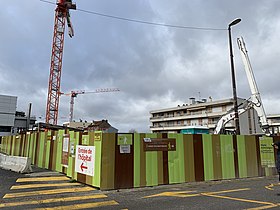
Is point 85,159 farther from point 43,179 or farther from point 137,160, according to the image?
point 43,179

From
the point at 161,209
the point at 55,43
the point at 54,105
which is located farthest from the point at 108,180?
the point at 55,43

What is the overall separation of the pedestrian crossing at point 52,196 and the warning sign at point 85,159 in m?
0.56

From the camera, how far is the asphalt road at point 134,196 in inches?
263

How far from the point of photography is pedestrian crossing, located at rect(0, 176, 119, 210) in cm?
675

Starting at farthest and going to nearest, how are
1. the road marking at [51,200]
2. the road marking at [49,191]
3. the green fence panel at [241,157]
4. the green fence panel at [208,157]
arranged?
the green fence panel at [241,157] → the green fence panel at [208,157] → the road marking at [49,191] → the road marking at [51,200]

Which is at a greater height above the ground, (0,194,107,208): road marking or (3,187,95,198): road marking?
(3,187,95,198): road marking

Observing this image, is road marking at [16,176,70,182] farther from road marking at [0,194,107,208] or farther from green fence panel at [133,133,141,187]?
road marking at [0,194,107,208]

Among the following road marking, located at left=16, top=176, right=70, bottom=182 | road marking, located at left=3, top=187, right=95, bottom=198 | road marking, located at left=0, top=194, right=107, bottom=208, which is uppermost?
road marking, located at left=16, top=176, right=70, bottom=182

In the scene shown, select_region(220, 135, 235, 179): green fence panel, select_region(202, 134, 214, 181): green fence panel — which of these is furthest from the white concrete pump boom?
select_region(202, 134, 214, 181): green fence panel

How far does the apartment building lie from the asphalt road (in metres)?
47.6

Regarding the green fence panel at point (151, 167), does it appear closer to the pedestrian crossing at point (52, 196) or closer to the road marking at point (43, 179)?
the pedestrian crossing at point (52, 196)

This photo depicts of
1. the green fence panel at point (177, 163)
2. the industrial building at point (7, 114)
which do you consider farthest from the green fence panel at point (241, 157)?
the industrial building at point (7, 114)

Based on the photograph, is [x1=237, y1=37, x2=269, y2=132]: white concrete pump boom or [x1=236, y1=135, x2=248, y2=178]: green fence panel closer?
[x1=236, y1=135, x2=248, y2=178]: green fence panel

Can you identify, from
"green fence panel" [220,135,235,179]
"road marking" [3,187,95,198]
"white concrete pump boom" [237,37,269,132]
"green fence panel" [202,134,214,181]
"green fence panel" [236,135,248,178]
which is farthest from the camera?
"white concrete pump boom" [237,37,269,132]
